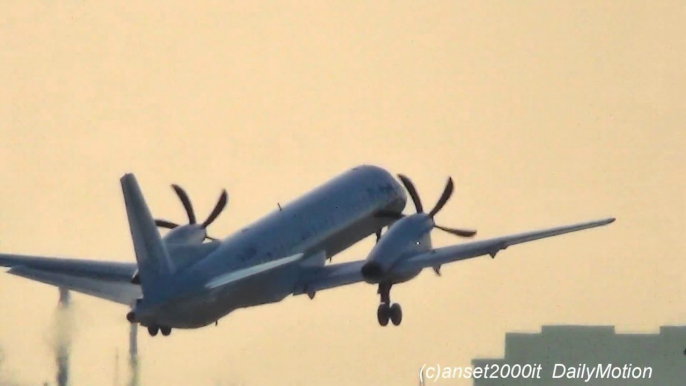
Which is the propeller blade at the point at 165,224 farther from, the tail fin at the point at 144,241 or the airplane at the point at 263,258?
the tail fin at the point at 144,241

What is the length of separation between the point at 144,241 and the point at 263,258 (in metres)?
6.02

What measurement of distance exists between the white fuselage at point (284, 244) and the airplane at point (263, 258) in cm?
4

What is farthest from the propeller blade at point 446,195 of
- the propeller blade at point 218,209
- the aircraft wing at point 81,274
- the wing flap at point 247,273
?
the aircraft wing at point 81,274

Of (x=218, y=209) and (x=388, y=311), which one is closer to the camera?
(x=388, y=311)

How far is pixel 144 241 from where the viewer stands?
340 ft

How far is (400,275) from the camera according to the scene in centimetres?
11031

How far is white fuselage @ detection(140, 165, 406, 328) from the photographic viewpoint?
104m

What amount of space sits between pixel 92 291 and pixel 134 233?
583cm

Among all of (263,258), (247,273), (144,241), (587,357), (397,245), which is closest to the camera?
(144,241)

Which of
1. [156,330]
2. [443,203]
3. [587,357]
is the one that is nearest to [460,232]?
[443,203]

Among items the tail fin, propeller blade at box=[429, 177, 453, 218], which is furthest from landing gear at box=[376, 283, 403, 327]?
the tail fin

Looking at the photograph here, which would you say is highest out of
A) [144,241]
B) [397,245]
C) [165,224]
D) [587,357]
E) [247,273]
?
[587,357]

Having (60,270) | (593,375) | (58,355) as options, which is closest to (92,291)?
(60,270)

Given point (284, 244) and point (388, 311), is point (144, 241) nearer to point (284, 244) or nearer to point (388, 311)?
point (284, 244)
